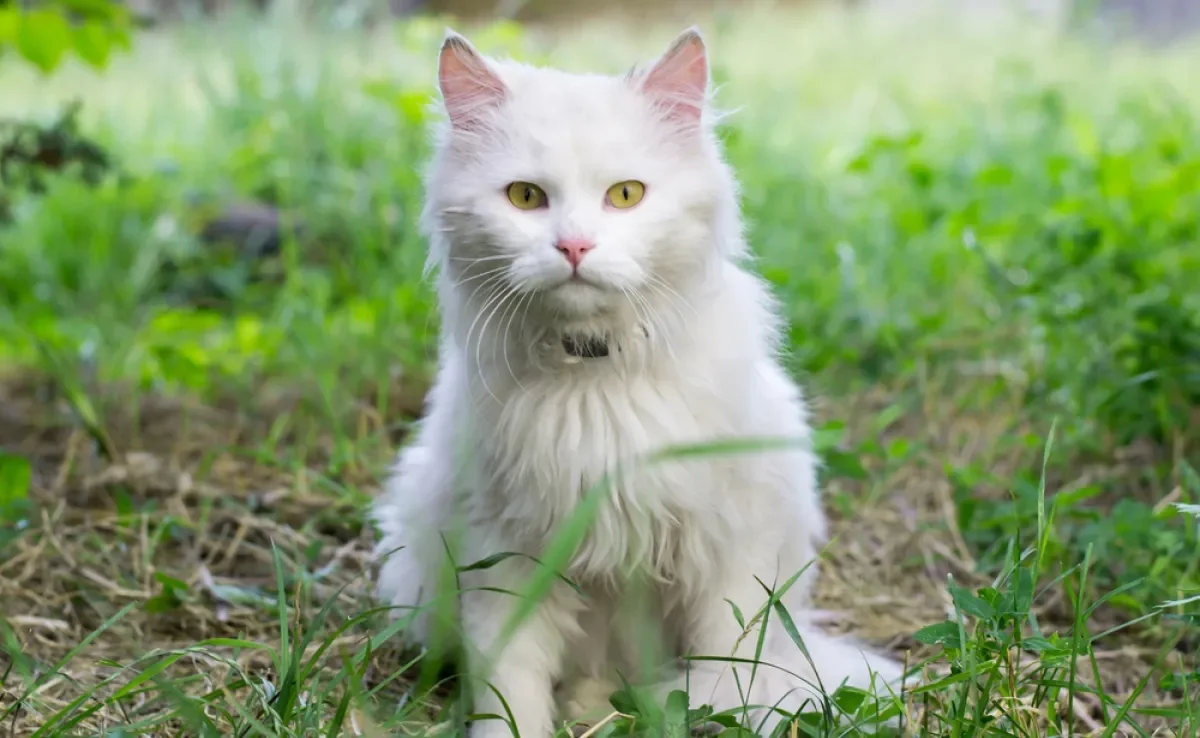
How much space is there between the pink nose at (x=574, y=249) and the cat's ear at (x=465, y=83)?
13.3 inches

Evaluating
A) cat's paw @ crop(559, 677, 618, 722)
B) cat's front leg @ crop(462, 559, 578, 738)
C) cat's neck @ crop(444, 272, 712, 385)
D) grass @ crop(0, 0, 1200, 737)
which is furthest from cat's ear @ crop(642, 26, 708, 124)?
cat's paw @ crop(559, 677, 618, 722)

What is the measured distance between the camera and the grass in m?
1.69

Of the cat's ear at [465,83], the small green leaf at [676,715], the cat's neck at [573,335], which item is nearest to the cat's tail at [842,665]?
the small green leaf at [676,715]

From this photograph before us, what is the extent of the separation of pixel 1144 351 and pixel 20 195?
4.59 meters

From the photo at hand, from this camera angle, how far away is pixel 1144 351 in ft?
8.97

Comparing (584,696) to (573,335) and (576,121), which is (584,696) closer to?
(573,335)

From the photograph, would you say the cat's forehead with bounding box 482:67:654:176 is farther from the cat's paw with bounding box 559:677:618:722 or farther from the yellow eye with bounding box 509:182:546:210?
the cat's paw with bounding box 559:677:618:722

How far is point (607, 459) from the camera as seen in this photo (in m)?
1.76

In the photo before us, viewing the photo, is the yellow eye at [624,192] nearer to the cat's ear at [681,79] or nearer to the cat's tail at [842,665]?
the cat's ear at [681,79]

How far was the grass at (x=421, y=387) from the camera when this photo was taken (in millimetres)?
1687

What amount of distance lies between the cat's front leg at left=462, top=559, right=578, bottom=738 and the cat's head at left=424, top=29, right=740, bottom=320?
49cm

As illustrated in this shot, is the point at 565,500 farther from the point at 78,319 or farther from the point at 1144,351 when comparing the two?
the point at 78,319

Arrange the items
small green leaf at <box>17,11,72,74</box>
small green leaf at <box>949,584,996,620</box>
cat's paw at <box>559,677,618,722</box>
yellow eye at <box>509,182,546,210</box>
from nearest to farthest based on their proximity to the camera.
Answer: small green leaf at <box>949,584,996,620</box>, yellow eye at <box>509,182,546,210</box>, cat's paw at <box>559,677,618,722</box>, small green leaf at <box>17,11,72,74</box>

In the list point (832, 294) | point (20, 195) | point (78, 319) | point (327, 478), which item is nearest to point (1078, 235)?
point (832, 294)
